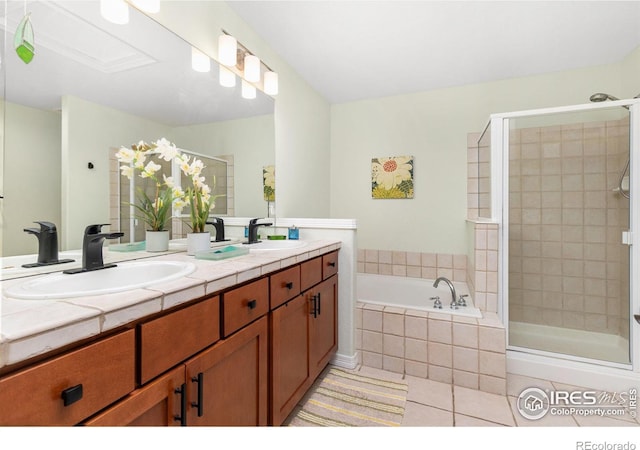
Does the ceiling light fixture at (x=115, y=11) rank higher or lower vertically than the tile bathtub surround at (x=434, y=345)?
higher

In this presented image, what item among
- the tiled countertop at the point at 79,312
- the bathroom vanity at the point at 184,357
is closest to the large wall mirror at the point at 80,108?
the tiled countertop at the point at 79,312

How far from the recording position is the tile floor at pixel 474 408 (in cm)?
151

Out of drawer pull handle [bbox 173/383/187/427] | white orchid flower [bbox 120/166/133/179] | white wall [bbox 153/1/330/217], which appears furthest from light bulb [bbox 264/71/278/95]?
drawer pull handle [bbox 173/383/187/427]

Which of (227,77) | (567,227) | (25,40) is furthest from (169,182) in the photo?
(567,227)

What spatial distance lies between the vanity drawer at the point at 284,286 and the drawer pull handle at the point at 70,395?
0.72m

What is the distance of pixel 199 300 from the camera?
2.88ft

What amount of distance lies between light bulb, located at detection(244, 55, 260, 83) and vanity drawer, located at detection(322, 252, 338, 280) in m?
1.27

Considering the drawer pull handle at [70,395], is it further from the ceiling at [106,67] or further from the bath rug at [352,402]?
the bath rug at [352,402]

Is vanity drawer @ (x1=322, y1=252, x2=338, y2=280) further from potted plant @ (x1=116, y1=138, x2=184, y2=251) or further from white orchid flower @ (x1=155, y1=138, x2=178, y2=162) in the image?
white orchid flower @ (x1=155, y1=138, x2=178, y2=162)

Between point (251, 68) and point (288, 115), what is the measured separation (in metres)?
0.54

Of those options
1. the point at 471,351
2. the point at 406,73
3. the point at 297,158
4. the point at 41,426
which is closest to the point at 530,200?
the point at 471,351

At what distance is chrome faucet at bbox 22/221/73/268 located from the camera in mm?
962

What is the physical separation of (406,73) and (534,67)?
1032mm

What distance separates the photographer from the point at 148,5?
1.30 meters
